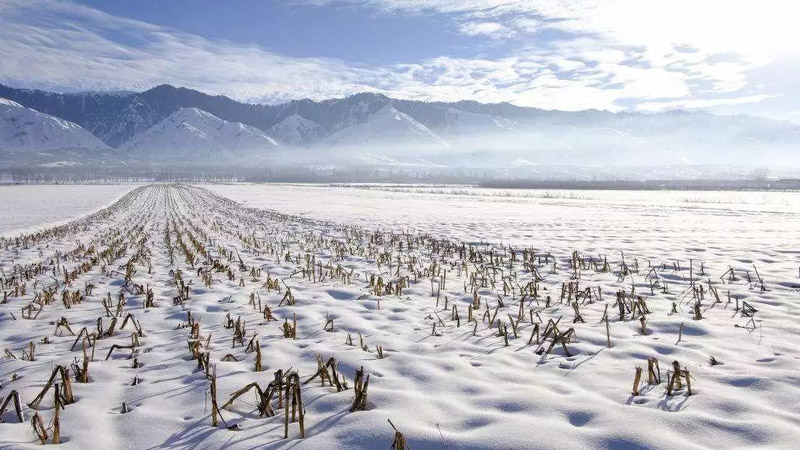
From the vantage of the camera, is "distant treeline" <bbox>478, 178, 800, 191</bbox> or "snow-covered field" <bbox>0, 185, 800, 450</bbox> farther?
"distant treeline" <bbox>478, 178, 800, 191</bbox>

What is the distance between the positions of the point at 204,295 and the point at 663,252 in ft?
40.4

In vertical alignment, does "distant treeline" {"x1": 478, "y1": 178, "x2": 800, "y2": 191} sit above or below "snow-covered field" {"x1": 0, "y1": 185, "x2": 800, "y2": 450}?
above

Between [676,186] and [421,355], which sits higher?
[676,186]

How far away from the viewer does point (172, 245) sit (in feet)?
55.4

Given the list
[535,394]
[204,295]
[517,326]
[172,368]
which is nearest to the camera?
[535,394]

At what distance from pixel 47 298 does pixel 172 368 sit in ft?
15.4

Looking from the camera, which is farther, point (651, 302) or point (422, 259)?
point (422, 259)

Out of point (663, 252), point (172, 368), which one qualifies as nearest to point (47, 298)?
point (172, 368)

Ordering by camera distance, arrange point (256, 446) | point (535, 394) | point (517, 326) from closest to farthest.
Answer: point (256, 446) < point (535, 394) < point (517, 326)

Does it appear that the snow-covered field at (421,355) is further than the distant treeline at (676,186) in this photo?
No

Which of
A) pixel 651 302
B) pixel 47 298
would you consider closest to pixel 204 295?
pixel 47 298

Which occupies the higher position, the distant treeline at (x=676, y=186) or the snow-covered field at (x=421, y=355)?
the distant treeline at (x=676, y=186)

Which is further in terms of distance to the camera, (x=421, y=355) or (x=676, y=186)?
(x=676, y=186)

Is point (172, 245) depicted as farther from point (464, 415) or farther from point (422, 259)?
point (464, 415)
